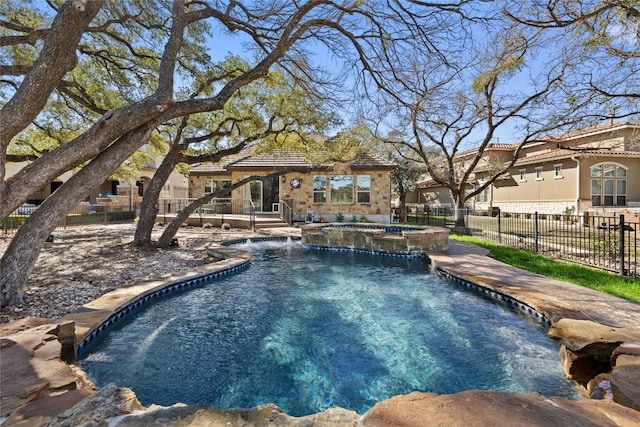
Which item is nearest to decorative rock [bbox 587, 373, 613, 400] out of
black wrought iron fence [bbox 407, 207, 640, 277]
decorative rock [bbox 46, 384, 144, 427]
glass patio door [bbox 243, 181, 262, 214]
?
decorative rock [bbox 46, 384, 144, 427]

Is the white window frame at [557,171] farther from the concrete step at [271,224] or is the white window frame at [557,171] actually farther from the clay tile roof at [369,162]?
the concrete step at [271,224]

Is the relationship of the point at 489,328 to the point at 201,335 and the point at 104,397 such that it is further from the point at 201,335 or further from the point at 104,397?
the point at 104,397

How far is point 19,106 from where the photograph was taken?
421cm

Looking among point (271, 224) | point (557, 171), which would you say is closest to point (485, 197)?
point (557, 171)

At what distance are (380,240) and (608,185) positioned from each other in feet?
64.9

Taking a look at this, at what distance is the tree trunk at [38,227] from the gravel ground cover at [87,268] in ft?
1.17

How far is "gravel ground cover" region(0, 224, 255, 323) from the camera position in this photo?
4914 mm

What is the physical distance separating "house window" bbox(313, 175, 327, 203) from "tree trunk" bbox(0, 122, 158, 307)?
1472 cm

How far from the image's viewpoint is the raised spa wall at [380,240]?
34.2 ft

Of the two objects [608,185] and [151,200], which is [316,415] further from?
[608,185]

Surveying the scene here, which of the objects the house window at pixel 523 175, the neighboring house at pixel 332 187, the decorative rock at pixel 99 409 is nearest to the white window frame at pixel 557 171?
the house window at pixel 523 175

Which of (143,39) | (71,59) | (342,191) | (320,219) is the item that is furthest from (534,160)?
(71,59)

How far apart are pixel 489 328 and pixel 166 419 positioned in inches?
179

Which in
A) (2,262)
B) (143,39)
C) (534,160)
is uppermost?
(143,39)
